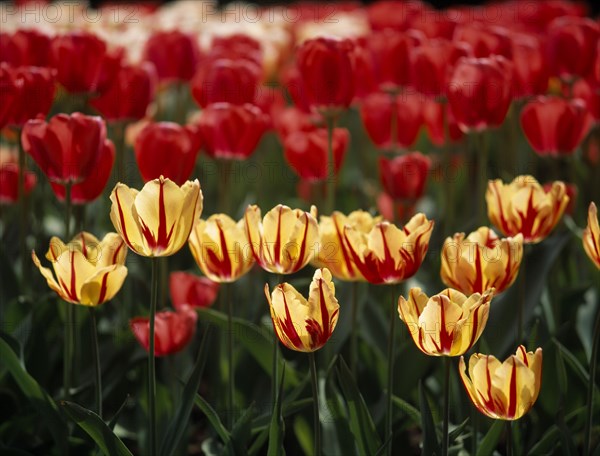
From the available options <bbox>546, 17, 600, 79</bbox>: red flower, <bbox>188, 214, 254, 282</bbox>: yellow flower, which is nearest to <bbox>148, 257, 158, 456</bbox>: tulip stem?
<bbox>188, 214, 254, 282</bbox>: yellow flower

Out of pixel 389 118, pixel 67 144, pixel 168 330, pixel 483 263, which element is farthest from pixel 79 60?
pixel 483 263

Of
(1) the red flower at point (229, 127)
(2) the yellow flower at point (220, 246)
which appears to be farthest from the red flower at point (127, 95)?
(2) the yellow flower at point (220, 246)

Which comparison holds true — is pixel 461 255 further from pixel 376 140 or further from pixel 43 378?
pixel 376 140

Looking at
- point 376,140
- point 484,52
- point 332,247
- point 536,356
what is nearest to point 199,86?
point 376,140

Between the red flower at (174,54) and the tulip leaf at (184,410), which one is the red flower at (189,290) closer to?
the tulip leaf at (184,410)

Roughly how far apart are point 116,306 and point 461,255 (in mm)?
1000

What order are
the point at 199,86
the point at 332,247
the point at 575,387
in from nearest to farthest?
the point at 332,247, the point at 575,387, the point at 199,86

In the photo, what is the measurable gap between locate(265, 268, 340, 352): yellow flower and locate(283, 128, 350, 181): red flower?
0.98 metres

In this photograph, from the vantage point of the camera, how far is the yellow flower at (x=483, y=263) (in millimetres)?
1464

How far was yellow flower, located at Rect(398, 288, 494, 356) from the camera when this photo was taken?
4.25ft

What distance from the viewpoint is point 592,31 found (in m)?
2.42

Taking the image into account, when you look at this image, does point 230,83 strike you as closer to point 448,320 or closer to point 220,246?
point 220,246

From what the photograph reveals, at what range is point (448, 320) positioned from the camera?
1.30 meters

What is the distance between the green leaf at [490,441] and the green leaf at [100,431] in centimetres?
56
